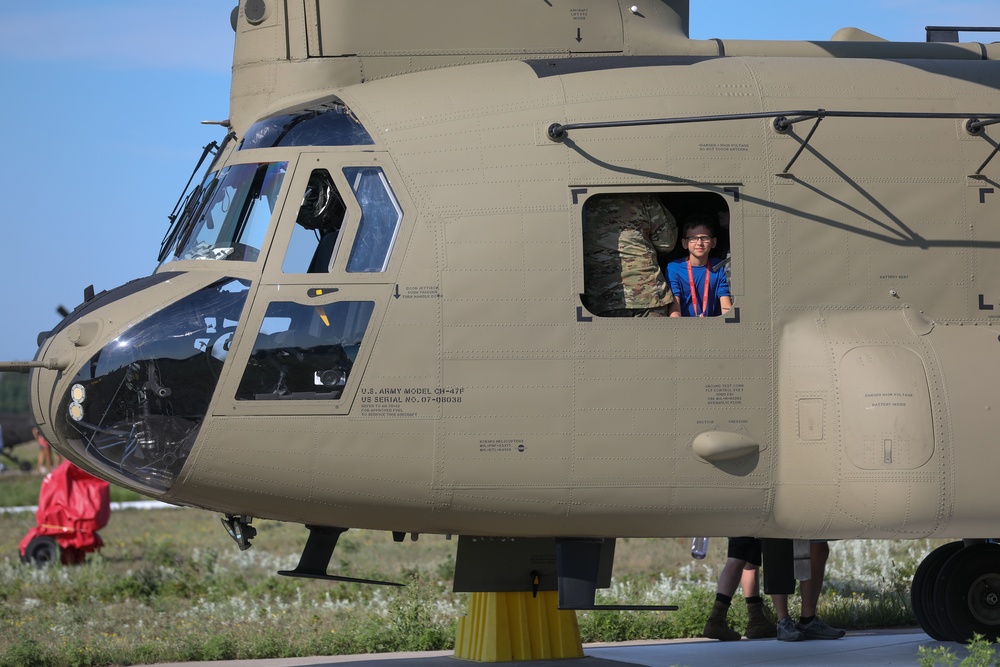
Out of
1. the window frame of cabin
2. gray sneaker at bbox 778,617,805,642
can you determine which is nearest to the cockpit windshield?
the window frame of cabin

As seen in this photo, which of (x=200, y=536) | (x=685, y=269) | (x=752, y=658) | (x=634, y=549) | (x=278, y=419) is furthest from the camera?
(x=200, y=536)

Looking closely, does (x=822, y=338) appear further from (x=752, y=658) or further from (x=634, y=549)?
(x=634, y=549)

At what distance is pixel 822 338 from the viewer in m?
7.81

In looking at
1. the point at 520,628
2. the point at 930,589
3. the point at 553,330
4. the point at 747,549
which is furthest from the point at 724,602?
the point at 553,330

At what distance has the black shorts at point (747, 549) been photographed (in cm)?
1021

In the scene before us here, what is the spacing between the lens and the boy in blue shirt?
26.0 ft

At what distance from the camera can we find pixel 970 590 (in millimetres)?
9453

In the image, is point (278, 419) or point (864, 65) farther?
point (864, 65)

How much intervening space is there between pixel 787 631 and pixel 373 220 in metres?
5.44

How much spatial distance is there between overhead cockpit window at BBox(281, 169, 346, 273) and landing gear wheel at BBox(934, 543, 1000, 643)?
547 centimetres

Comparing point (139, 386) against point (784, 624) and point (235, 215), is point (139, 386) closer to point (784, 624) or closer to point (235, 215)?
point (235, 215)

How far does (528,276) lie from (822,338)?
6.38ft

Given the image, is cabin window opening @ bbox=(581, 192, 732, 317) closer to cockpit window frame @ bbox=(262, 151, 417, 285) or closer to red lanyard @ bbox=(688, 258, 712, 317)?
red lanyard @ bbox=(688, 258, 712, 317)

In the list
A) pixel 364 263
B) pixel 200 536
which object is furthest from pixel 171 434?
pixel 200 536
